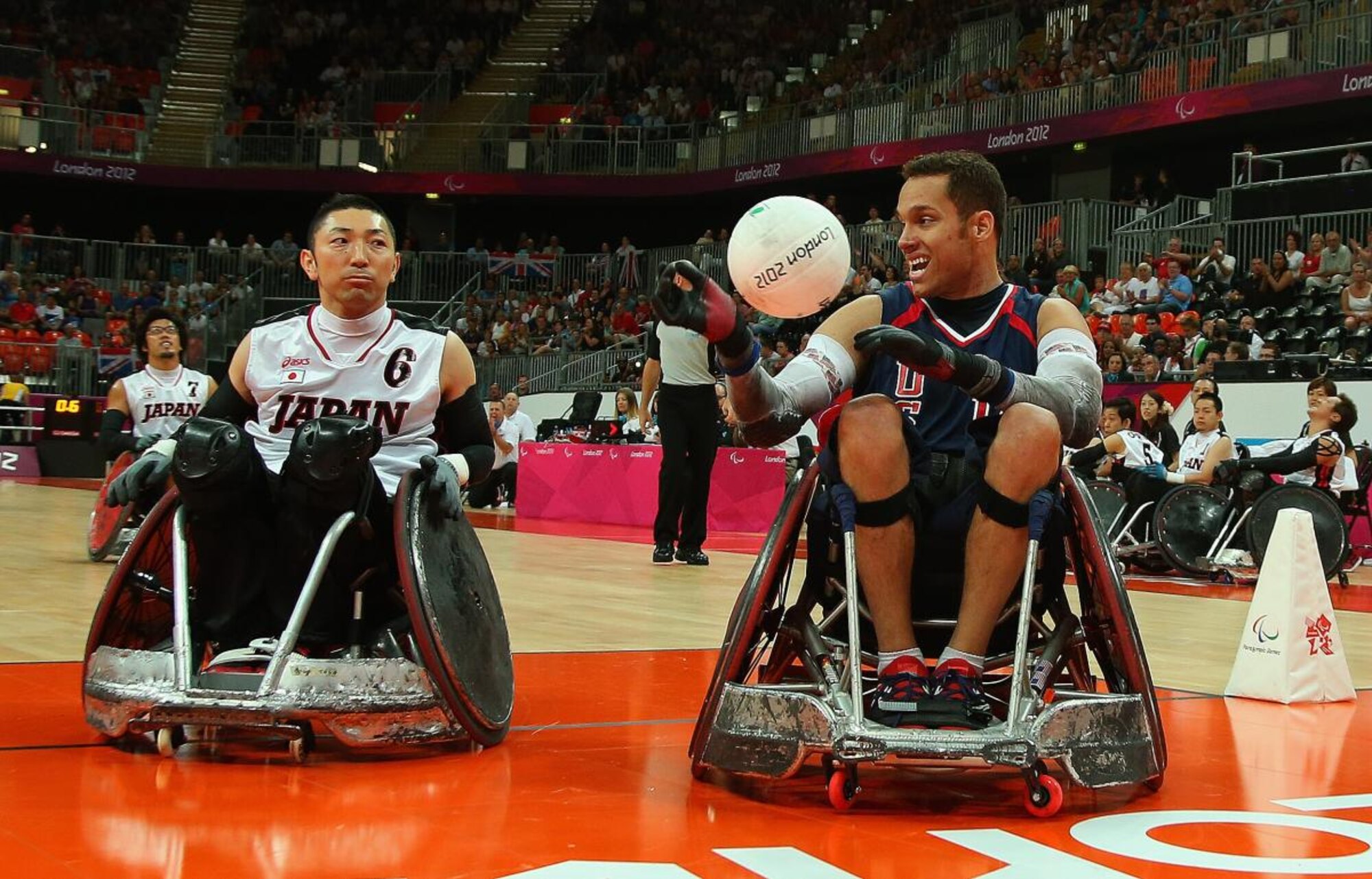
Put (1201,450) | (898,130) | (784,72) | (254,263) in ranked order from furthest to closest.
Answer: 1. (784,72)
2. (254,263)
3. (898,130)
4. (1201,450)

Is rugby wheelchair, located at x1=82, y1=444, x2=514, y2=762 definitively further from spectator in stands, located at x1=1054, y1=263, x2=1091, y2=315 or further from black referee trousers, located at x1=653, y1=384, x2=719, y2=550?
spectator in stands, located at x1=1054, y1=263, x2=1091, y2=315

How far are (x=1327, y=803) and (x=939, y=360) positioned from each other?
1.44 metres

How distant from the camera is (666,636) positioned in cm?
691

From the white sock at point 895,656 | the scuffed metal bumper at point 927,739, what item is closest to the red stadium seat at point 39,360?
the scuffed metal bumper at point 927,739

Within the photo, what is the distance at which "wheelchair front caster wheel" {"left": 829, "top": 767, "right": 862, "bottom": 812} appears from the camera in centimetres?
342

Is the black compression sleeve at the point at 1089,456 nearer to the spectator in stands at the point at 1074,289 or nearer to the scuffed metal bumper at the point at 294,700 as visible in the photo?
the spectator in stands at the point at 1074,289

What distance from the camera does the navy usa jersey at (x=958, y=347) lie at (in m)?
3.97

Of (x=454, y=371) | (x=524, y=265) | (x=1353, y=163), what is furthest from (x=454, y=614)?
(x=524, y=265)

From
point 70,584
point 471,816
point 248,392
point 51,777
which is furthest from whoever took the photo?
point 70,584

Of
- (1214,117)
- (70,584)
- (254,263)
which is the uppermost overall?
(1214,117)

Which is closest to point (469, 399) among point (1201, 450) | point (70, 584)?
point (70, 584)

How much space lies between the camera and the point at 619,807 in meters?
3.46

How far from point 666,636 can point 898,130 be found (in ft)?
79.1

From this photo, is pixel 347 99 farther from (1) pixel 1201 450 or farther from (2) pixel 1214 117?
(1) pixel 1201 450
